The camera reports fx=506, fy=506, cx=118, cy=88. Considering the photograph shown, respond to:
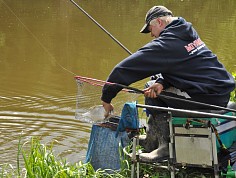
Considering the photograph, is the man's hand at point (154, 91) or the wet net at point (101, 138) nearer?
the man's hand at point (154, 91)

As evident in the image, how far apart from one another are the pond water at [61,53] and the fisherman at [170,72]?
1.78ft

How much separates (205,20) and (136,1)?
5.52 metres

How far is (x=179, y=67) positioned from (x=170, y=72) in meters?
0.07

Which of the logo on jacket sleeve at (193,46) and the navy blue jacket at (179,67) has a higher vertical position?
the logo on jacket sleeve at (193,46)

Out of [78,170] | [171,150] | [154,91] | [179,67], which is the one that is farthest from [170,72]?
[78,170]

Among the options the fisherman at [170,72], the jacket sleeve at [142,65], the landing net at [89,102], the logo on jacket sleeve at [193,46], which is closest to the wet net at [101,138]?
the landing net at [89,102]

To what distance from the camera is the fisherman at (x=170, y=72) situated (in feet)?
11.9

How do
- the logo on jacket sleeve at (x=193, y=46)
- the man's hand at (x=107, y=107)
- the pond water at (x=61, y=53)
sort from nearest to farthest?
the logo on jacket sleeve at (x=193, y=46), the man's hand at (x=107, y=107), the pond water at (x=61, y=53)

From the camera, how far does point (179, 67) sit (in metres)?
3.68

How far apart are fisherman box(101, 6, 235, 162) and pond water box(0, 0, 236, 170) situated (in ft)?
1.78

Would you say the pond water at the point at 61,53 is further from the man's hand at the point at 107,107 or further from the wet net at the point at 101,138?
the man's hand at the point at 107,107

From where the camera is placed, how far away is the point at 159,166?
3.79 metres

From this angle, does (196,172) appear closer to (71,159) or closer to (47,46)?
(71,159)


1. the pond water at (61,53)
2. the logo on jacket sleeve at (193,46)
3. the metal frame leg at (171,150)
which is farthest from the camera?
the pond water at (61,53)
